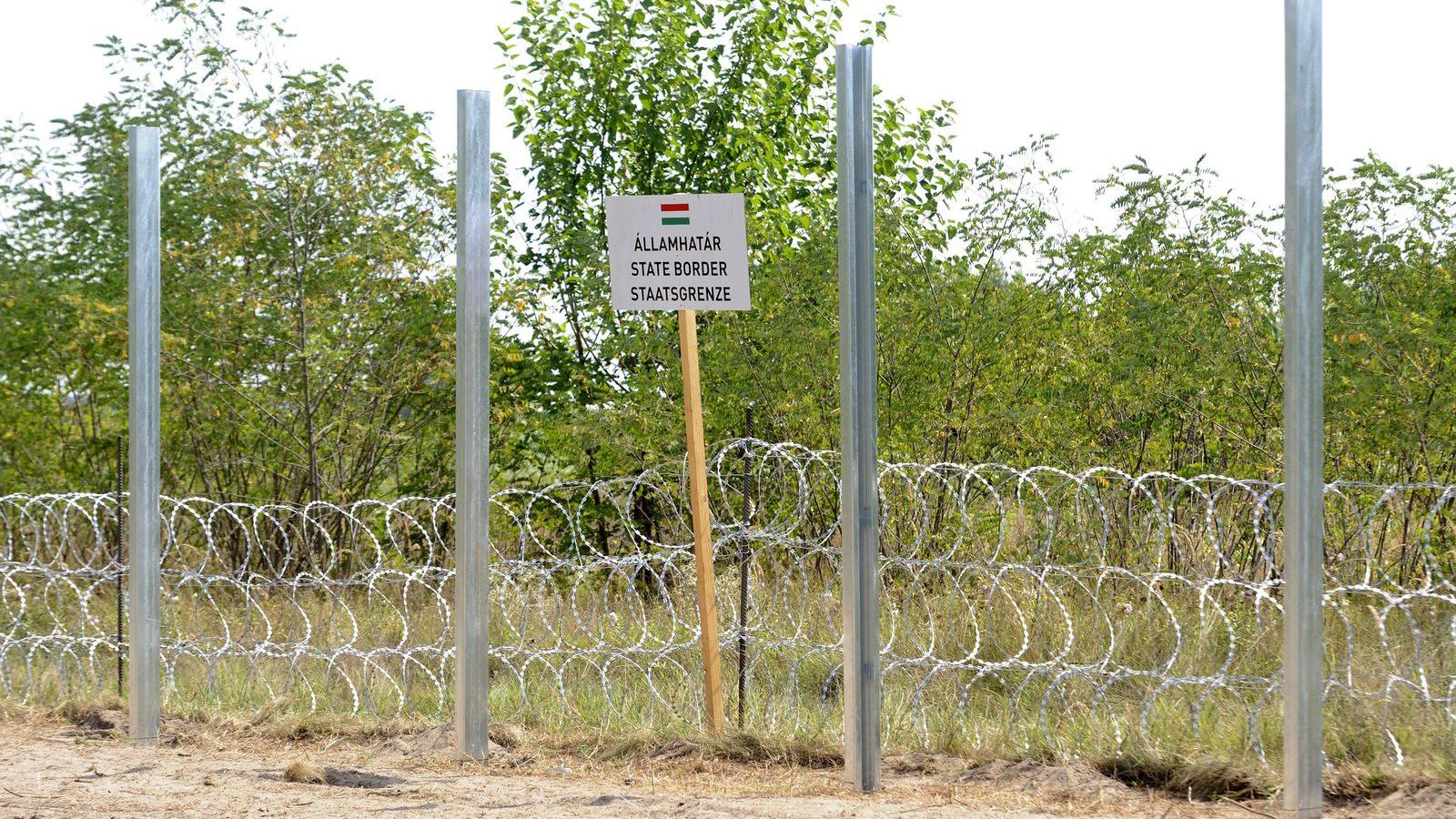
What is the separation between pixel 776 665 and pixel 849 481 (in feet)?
7.69

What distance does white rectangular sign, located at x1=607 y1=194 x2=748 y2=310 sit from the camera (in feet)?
20.6

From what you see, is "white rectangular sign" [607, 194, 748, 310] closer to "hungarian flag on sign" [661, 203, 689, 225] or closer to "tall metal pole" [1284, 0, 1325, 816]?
"hungarian flag on sign" [661, 203, 689, 225]

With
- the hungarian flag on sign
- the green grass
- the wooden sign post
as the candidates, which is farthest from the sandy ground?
the hungarian flag on sign

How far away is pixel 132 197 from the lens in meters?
7.13

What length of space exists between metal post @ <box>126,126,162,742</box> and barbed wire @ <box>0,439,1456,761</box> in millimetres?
332

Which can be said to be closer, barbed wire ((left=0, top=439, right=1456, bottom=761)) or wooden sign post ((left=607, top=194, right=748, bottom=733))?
barbed wire ((left=0, top=439, right=1456, bottom=761))

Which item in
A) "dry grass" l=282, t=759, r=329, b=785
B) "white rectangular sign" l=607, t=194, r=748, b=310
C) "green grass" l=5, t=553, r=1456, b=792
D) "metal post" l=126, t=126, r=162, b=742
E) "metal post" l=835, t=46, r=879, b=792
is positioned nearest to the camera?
"metal post" l=835, t=46, r=879, b=792

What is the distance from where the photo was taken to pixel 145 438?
7.02 m

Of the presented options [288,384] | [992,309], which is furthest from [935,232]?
[288,384]

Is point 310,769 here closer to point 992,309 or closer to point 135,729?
point 135,729

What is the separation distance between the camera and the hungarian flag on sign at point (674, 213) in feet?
20.7

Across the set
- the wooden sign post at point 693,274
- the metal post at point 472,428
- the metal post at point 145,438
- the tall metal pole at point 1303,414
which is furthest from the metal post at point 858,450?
the metal post at point 145,438

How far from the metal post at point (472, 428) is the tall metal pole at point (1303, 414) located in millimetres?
3257

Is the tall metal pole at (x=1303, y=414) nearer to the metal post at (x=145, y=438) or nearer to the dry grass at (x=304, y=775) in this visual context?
the dry grass at (x=304, y=775)
